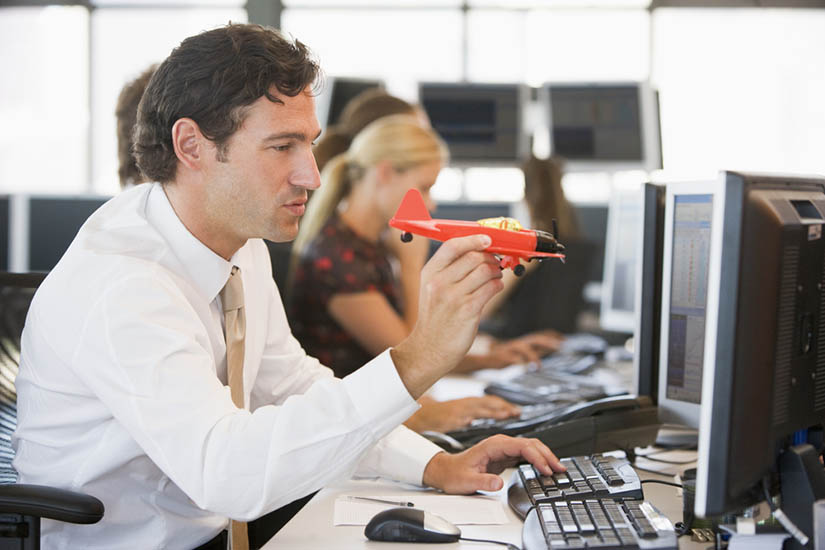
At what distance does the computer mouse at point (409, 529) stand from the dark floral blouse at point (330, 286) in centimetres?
154

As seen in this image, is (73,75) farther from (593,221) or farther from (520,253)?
(520,253)

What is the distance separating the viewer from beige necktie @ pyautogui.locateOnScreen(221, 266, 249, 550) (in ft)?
4.65

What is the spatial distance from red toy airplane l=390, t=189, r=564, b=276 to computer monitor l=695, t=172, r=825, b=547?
1.01 ft

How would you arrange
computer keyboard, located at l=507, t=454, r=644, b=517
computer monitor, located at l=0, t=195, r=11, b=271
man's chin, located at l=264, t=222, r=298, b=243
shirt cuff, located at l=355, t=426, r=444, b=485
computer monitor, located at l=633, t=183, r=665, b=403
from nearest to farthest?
computer keyboard, located at l=507, t=454, r=644, b=517 < man's chin, located at l=264, t=222, r=298, b=243 < shirt cuff, located at l=355, t=426, r=444, b=485 < computer monitor, located at l=633, t=183, r=665, b=403 < computer monitor, located at l=0, t=195, r=11, b=271

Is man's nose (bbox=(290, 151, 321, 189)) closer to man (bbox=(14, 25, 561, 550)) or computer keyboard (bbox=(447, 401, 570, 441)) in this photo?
man (bbox=(14, 25, 561, 550))

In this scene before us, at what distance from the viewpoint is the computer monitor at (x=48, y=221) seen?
493 centimetres

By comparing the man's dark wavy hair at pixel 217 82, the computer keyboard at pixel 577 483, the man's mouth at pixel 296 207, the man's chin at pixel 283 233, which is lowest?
the computer keyboard at pixel 577 483

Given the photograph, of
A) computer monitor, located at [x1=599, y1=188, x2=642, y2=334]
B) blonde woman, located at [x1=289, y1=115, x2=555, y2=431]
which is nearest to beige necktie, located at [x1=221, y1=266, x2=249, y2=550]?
blonde woman, located at [x1=289, y1=115, x2=555, y2=431]

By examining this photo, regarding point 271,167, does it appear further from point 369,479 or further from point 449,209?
point 449,209

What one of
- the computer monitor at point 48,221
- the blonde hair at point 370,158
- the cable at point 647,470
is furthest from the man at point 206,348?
the computer monitor at point 48,221

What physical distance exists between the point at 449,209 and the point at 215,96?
127 inches

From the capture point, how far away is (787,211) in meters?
1.01

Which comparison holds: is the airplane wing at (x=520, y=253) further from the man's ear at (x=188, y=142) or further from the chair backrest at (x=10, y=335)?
the chair backrest at (x=10, y=335)

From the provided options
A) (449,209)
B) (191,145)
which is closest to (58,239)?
(449,209)
